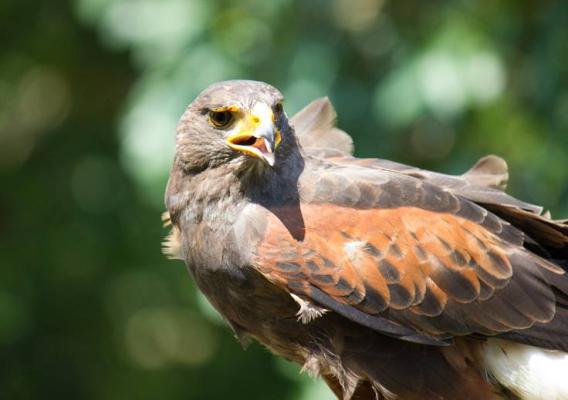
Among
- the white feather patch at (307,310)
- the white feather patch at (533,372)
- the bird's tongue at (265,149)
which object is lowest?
the white feather patch at (533,372)

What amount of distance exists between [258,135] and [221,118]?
0.25 m

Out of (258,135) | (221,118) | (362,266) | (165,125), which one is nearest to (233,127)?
(221,118)

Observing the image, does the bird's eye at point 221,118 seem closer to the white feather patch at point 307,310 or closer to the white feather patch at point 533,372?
the white feather patch at point 307,310

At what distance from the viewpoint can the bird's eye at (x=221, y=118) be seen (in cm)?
402

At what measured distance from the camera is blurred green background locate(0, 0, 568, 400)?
5.73 m

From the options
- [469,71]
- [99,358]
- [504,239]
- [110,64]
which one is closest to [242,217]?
[504,239]

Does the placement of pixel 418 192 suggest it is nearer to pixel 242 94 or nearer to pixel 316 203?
pixel 316 203

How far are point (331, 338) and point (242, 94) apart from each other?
98 centimetres

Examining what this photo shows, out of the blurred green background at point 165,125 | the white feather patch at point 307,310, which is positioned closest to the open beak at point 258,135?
the white feather patch at point 307,310

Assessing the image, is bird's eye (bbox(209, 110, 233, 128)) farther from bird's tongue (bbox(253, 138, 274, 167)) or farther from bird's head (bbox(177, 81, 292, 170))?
bird's tongue (bbox(253, 138, 274, 167))

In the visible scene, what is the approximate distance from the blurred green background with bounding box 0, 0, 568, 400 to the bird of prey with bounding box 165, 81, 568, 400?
1.50 meters

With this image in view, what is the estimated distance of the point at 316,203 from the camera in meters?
4.05

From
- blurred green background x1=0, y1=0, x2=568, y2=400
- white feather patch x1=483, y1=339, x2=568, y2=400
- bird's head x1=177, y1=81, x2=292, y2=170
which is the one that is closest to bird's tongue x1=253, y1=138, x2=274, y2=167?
bird's head x1=177, y1=81, x2=292, y2=170

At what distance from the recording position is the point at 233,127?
→ 4.03 metres
